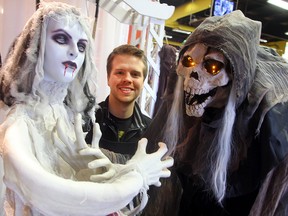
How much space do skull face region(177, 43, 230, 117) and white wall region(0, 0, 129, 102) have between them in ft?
2.52

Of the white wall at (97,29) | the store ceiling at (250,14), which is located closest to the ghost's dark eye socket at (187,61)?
the white wall at (97,29)

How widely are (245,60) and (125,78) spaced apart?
2.22 feet

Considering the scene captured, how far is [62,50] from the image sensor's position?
79cm

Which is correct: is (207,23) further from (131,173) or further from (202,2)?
(202,2)

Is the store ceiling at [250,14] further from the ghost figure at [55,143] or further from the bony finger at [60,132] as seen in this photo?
the bony finger at [60,132]

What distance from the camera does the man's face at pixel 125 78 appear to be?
1362 millimetres

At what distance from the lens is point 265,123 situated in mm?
777

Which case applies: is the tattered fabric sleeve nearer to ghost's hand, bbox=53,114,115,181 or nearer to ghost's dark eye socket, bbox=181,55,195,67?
ghost's hand, bbox=53,114,115,181

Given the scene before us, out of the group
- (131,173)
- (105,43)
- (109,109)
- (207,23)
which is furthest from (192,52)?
(105,43)

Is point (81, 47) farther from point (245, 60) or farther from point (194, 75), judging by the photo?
point (245, 60)

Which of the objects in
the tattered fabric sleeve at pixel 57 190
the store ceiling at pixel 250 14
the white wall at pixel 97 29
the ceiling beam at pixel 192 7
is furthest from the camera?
the store ceiling at pixel 250 14

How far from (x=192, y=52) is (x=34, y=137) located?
46 centimetres

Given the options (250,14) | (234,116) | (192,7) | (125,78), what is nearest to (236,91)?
(234,116)

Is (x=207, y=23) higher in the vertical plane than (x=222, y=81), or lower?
higher
